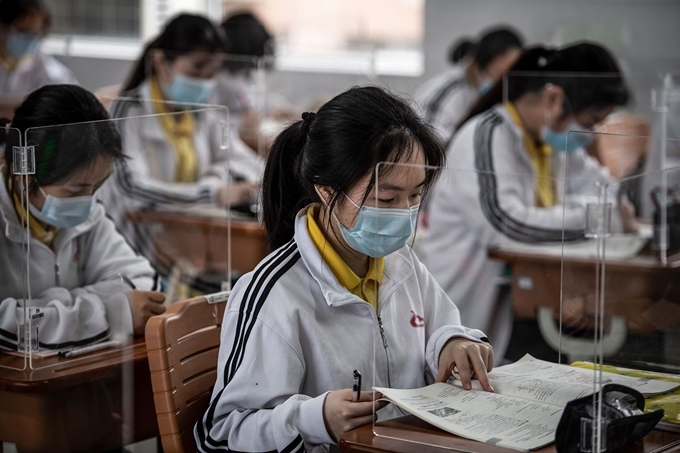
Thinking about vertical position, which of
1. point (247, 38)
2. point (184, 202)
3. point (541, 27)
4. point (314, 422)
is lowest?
point (314, 422)

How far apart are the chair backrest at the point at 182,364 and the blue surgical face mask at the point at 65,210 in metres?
0.34

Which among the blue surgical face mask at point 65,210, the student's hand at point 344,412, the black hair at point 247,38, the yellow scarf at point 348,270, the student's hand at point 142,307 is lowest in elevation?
the student's hand at point 344,412

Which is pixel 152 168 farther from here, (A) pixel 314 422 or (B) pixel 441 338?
(A) pixel 314 422

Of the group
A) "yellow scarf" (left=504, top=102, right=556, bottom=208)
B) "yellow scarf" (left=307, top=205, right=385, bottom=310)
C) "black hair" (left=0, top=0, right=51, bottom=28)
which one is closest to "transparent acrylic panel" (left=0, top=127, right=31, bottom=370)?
"yellow scarf" (left=307, top=205, right=385, bottom=310)

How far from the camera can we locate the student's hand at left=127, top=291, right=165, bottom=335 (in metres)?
1.98

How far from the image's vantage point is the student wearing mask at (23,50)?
4.27 meters

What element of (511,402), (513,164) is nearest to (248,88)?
(513,164)

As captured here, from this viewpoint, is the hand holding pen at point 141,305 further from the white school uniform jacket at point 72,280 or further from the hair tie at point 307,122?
the hair tie at point 307,122

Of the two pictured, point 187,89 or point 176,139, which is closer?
point 176,139

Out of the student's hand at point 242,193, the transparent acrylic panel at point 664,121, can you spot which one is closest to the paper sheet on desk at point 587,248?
the transparent acrylic panel at point 664,121

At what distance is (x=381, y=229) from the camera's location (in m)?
1.50

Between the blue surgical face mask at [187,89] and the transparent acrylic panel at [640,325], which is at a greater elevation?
the blue surgical face mask at [187,89]

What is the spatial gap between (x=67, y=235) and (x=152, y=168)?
885 mm

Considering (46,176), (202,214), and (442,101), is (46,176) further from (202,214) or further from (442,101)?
(442,101)
